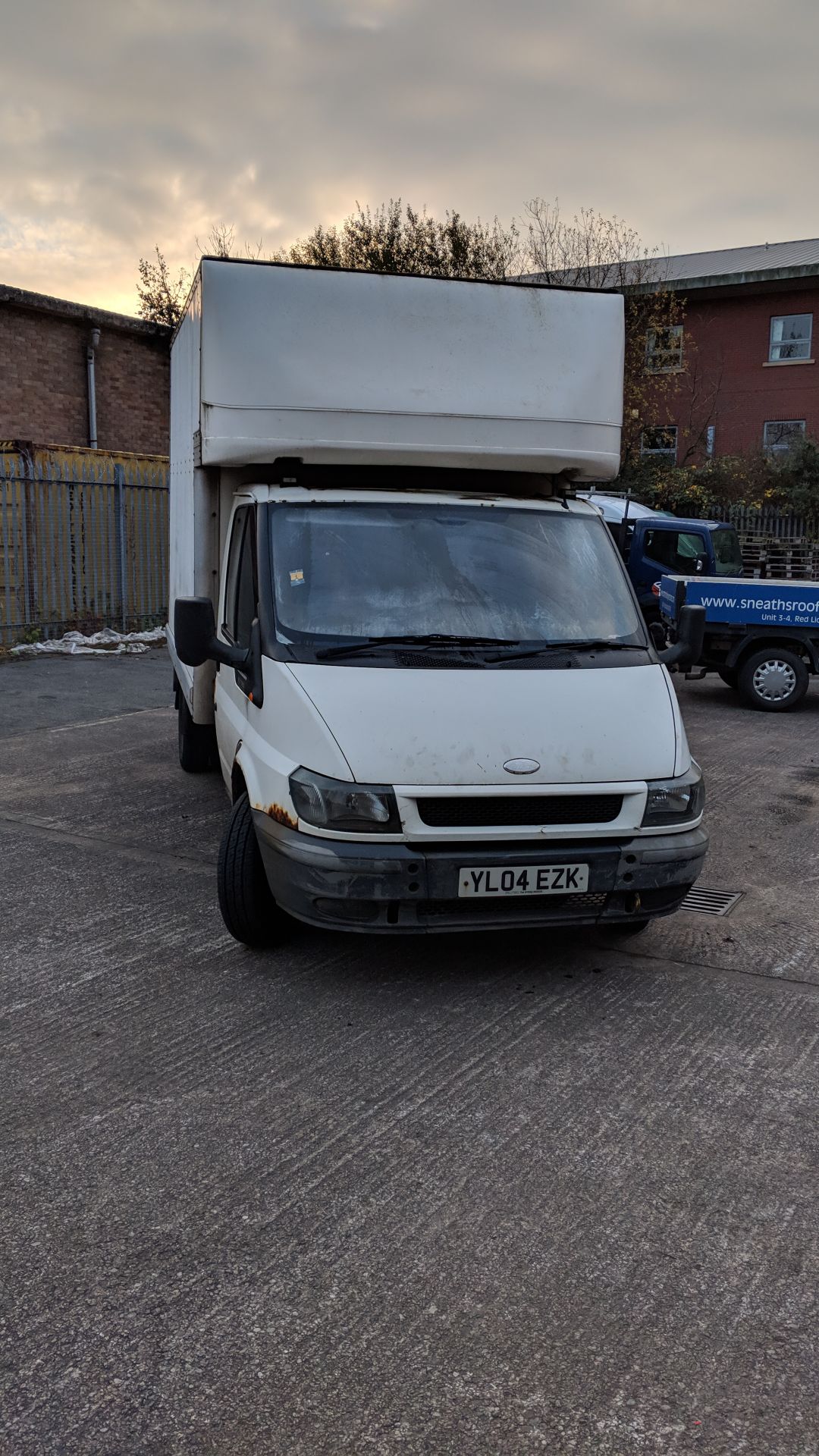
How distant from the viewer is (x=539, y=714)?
4.47 metres

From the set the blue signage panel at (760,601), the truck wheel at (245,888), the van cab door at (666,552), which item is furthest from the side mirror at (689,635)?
the van cab door at (666,552)

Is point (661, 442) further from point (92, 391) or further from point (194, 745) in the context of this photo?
point (194, 745)

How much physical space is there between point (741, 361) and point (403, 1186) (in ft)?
97.5

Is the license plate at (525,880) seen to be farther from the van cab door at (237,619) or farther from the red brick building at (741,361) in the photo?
the red brick building at (741,361)

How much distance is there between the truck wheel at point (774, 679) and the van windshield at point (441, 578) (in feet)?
23.2

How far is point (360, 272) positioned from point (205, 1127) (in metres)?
4.02

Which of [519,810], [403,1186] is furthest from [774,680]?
[403,1186]

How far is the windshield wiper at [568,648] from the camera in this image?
4.81 metres

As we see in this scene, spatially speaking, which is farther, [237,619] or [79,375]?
[79,375]

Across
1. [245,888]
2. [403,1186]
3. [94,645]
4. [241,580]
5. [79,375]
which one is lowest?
[403,1186]

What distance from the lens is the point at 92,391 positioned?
843 inches

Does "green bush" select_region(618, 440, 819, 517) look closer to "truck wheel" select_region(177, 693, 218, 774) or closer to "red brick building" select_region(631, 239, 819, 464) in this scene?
"red brick building" select_region(631, 239, 819, 464)

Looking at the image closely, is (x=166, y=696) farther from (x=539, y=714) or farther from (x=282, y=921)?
(x=539, y=714)

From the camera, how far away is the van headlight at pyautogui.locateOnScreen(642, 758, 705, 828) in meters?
4.47
